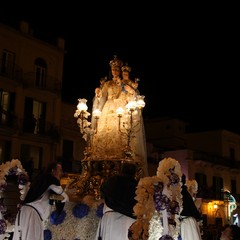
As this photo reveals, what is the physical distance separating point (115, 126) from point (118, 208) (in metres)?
5.17

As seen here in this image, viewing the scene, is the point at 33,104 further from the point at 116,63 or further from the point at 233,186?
the point at 233,186

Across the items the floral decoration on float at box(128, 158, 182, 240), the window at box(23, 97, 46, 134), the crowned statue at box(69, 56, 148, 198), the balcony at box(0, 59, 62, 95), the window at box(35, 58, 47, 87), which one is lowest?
the floral decoration on float at box(128, 158, 182, 240)

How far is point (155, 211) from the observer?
665 cm

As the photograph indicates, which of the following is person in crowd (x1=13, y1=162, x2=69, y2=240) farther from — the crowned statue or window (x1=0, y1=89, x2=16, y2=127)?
window (x1=0, y1=89, x2=16, y2=127)

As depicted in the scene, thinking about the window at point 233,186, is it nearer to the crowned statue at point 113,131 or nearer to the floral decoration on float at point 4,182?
the crowned statue at point 113,131

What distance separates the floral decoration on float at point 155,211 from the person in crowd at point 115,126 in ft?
15.7

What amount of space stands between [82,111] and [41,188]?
5.29m

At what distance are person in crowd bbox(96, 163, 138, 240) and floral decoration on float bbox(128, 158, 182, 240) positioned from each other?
416 mm

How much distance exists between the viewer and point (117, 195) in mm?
7105

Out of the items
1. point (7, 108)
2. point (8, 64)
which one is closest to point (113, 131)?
point (7, 108)

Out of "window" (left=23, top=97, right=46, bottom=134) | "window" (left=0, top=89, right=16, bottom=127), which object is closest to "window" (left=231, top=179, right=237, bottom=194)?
"window" (left=23, top=97, right=46, bottom=134)

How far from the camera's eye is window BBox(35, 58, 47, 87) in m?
25.8

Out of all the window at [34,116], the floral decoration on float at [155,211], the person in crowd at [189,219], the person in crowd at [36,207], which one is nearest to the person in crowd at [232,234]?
the floral decoration on float at [155,211]

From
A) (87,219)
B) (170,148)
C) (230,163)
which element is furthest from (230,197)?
(87,219)
